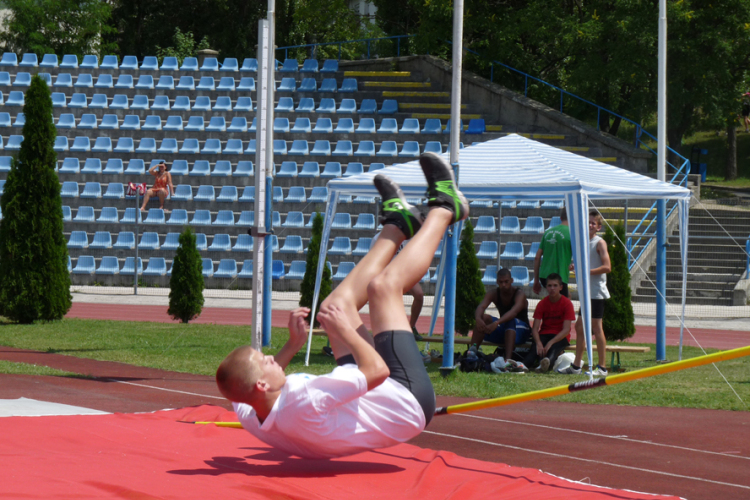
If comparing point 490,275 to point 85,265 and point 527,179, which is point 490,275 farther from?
point 85,265

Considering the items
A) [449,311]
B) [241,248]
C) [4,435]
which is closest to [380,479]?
[4,435]

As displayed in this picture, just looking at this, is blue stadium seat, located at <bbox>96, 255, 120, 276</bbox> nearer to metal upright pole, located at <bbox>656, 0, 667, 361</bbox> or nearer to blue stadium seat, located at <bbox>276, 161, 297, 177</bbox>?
blue stadium seat, located at <bbox>276, 161, 297, 177</bbox>

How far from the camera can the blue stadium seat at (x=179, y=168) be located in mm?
22797

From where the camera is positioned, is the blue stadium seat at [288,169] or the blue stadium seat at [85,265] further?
the blue stadium seat at [288,169]

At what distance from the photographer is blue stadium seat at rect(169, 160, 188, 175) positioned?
22.8 m

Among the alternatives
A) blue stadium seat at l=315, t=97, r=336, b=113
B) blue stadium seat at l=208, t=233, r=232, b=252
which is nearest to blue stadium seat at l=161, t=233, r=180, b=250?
blue stadium seat at l=208, t=233, r=232, b=252

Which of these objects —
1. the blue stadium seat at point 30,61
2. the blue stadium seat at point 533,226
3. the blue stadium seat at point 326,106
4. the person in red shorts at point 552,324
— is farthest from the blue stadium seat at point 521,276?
the blue stadium seat at point 30,61

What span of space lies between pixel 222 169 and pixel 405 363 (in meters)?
19.1

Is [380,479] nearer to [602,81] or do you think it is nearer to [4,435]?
[4,435]

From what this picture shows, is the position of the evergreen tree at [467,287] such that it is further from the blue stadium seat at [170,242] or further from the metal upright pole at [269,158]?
the blue stadium seat at [170,242]

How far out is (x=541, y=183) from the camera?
927 cm

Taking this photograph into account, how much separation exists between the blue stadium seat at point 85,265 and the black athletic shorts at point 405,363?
A: 17807 millimetres

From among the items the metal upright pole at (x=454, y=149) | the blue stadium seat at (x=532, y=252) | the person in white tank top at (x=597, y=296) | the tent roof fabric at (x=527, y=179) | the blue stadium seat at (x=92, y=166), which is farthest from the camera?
the blue stadium seat at (x=92, y=166)

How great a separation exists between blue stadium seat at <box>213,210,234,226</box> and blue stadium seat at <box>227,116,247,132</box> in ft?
11.5
